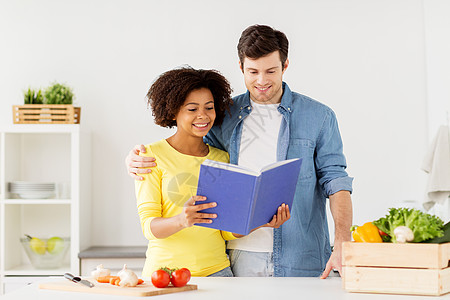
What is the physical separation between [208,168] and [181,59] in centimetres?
222

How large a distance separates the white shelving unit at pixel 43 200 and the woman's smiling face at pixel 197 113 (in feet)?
5.12

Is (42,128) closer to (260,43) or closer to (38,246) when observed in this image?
(38,246)

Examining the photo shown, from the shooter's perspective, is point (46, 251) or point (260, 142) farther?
point (46, 251)

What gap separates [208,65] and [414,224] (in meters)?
2.38

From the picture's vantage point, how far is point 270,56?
6.84 ft

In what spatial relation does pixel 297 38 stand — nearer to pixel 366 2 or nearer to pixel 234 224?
pixel 366 2

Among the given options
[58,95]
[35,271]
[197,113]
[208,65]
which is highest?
[208,65]

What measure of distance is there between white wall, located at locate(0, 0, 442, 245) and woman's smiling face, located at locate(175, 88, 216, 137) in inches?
64.2

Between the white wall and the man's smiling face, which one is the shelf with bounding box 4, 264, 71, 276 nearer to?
the white wall

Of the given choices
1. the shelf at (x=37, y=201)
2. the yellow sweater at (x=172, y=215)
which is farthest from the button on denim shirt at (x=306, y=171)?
the shelf at (x=37, y=201)

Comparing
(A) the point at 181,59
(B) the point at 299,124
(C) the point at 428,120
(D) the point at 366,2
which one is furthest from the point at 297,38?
(B) the point at 299,124

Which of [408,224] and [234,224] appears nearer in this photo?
[408,224]

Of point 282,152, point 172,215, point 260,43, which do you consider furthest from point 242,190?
point 260,43

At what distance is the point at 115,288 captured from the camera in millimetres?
1562
